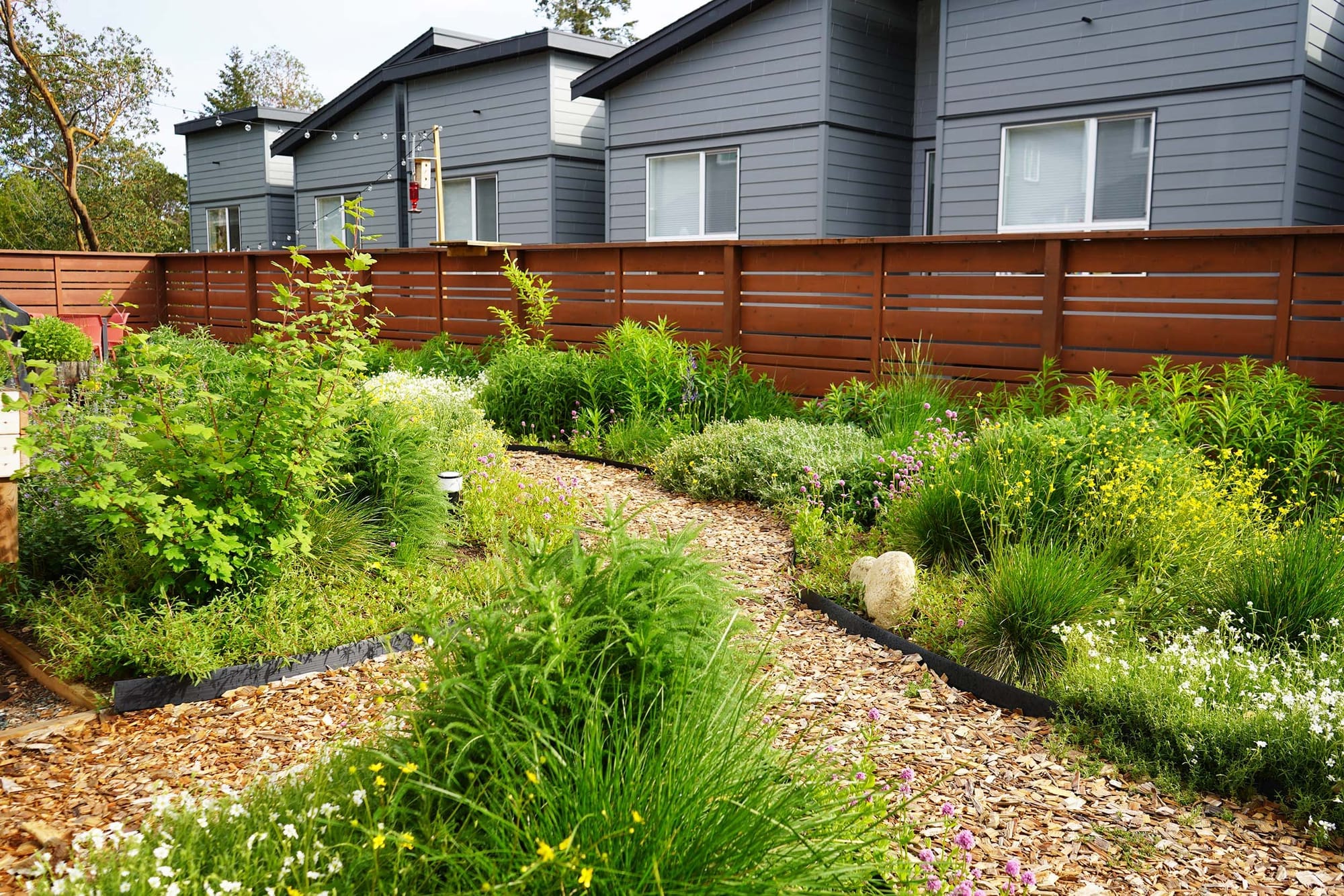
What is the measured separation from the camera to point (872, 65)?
1255 cm

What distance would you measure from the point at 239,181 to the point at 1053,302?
2015 centimetres

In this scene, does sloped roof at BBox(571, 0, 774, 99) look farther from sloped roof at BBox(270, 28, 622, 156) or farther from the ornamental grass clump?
the ornamental grass clump

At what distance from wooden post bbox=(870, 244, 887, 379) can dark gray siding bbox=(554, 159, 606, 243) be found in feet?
27.2

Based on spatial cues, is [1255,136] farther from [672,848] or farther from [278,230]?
[278,230]

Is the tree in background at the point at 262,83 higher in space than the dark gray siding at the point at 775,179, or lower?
higher

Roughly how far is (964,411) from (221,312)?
11.9m

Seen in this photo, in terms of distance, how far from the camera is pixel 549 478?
654cm

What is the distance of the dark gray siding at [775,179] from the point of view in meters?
12.2

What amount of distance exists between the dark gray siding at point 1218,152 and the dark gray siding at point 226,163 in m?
17.0

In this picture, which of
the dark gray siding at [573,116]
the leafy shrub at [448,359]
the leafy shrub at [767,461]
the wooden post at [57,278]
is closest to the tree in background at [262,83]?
the wooden post at [57,278]

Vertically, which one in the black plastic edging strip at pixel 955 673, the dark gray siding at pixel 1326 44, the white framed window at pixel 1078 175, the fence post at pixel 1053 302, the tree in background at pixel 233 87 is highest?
the tree in background at pixel 233 87

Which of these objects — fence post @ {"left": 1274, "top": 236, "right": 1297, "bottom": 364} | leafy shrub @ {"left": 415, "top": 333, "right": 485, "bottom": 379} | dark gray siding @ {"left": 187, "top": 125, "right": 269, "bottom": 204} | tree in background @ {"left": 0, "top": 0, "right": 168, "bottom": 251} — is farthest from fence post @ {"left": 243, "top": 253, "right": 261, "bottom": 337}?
tree in background @ {"left": 0, "top": 0, "right": 168, "bottom": 251}

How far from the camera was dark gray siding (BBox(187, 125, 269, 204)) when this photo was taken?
21953mm

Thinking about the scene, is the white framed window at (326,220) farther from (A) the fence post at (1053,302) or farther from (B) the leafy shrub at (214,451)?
(B) the leafy shrub at (214,451)
